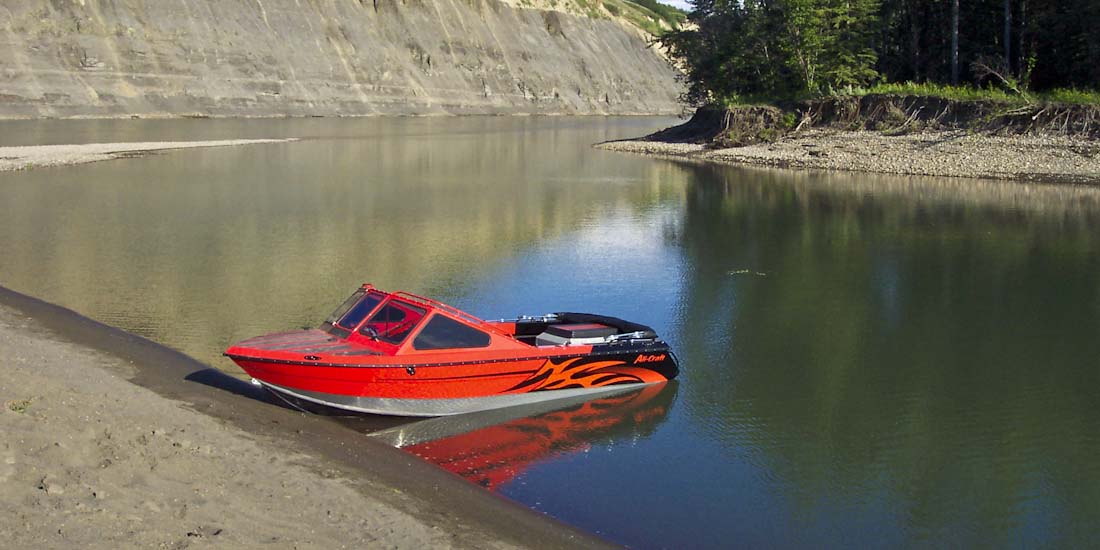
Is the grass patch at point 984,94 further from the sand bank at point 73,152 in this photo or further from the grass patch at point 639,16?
the grass patch at point 639,16

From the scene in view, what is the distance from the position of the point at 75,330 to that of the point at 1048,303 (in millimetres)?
16607

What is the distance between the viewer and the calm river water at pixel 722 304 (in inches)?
417

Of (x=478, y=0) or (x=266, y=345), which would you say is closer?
(x=266, y=345)

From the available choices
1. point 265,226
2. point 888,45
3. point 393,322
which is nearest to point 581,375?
point 393,322

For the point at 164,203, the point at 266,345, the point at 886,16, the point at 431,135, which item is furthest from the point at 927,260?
the point at 431,135

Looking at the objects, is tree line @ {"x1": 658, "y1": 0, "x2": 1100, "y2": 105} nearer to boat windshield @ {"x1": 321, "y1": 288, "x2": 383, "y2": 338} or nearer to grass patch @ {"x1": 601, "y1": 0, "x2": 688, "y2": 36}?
boat windshield @ {"x1": 321, "y1": 288, "x2": 383, "y2": 338}

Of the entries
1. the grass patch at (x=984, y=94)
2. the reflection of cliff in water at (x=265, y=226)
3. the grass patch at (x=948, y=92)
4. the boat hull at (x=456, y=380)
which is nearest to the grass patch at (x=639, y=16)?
the grass patch at (x=948, y=92)

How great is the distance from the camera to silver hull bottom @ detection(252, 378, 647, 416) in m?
12.0

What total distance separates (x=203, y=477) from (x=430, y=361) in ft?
12.4

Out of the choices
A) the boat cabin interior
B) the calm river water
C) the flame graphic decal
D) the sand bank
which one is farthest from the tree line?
the boat cabin interior

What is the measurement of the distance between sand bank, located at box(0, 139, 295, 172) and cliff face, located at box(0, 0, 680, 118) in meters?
23.6

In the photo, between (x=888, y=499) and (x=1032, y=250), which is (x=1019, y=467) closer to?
(x=888, y=499)

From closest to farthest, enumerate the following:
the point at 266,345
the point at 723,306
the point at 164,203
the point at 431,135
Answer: the point at 266,345 → the point at 723,306 → the point at 164,203 → the point at 431,135

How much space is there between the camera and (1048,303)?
19.8 m
